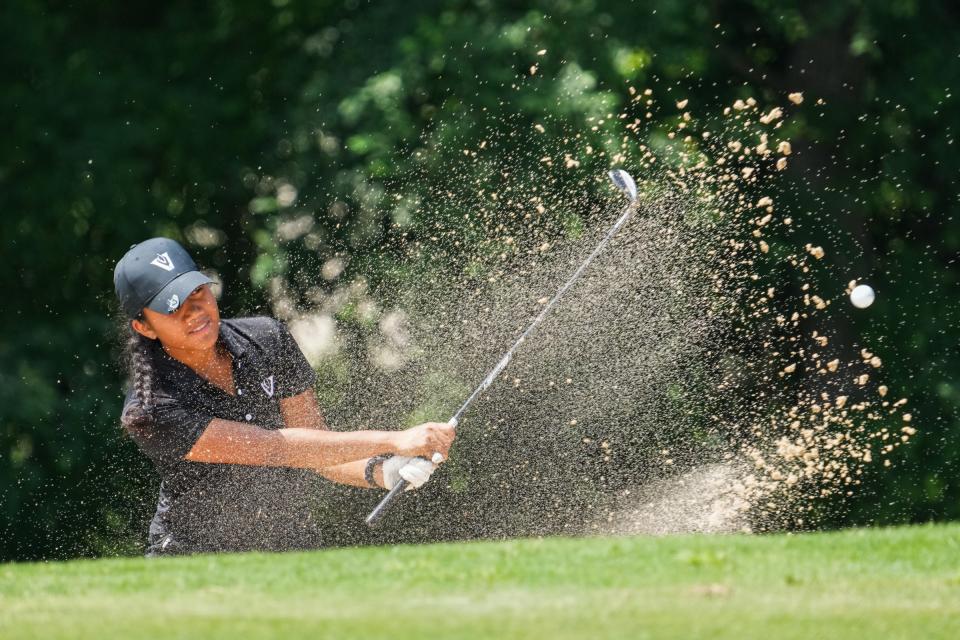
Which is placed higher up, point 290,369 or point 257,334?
point 257,334

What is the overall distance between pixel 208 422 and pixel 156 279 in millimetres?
551

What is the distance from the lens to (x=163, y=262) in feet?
16.7

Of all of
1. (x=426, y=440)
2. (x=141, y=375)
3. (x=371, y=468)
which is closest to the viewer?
(x=426, y=440)

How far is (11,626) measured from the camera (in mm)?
3754

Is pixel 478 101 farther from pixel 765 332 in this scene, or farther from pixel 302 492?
pixel 302 492

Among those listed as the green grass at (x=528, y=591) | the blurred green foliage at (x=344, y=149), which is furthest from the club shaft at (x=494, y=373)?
the blurred green foliage at (x=344, y=149)

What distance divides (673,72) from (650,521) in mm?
3217

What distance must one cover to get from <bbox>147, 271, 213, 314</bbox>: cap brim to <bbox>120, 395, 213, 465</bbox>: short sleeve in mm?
324

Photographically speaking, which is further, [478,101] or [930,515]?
[930,515]

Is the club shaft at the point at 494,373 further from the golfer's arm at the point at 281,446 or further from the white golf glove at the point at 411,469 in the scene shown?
the golfer's arm at the point at 281,446

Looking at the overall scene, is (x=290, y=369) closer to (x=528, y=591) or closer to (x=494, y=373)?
(x=494, y=373)

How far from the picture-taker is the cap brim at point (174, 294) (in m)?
4.96

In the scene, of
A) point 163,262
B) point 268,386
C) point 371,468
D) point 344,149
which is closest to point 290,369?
point 268,386

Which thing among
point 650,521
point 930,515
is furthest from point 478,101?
point 930,515
